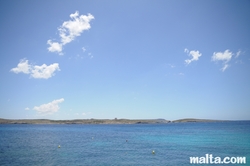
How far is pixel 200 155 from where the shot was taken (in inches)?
1294

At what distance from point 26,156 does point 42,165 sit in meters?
7.59

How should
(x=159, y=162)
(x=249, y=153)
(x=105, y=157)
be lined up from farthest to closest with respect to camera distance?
(x=249, y=153) < (x=105, y=157) < (x=159, y=162)

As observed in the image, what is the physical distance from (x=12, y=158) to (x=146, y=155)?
79.6 ft

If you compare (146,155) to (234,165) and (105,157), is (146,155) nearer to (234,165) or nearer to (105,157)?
(105,157)

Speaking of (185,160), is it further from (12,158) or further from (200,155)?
(12,158)

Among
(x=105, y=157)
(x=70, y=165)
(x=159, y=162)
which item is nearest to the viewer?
(x=70, y=165)

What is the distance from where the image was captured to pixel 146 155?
33.4 metres

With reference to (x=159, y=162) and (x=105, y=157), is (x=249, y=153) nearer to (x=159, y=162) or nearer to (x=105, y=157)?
(x=159, y=162)

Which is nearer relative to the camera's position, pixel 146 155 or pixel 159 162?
pixel 159 162

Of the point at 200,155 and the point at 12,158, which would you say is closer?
the point at 12,158

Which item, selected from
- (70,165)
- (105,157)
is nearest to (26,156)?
(70,165)

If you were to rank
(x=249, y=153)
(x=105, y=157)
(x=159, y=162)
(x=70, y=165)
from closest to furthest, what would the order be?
(x=70, y=165), (x=159, y=162), (x=105, y=157), (x=249, y=153)

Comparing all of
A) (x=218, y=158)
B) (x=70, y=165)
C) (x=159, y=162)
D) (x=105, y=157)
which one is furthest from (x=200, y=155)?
(x=70, y=165)

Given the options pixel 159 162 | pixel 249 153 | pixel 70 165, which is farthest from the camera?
pixel 249 153
